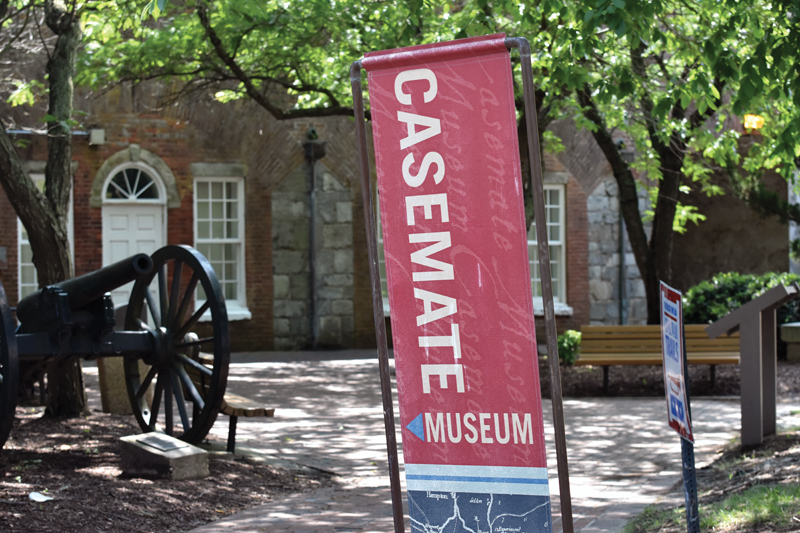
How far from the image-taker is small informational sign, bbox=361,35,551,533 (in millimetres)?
3002

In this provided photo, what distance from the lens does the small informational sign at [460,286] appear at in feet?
9.85

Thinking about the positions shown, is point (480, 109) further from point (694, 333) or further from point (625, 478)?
point (694, 333)

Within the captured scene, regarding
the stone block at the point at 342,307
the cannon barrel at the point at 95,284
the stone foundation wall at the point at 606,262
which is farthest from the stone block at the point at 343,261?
the cannon barrel at the point at 95,284

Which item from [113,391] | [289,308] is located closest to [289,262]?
[289,308]

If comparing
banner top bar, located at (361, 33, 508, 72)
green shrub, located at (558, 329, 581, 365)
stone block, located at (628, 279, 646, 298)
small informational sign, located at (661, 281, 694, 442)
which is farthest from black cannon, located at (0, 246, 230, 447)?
stone block, located at (628, 279, 646, 298)

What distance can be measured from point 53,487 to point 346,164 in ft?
36.9

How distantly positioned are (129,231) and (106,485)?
33.6 ft

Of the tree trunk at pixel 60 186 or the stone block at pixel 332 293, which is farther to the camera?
the stone block at pixel 332 293

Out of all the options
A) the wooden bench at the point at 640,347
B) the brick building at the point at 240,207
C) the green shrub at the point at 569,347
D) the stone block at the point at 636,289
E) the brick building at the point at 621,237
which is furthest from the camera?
the stone block at the point at 636,289

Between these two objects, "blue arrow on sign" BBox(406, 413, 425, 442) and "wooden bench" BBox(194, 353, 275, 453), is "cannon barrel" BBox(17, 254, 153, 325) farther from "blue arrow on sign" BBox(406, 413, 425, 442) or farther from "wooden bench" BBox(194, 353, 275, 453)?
"blue arrow on sign" BBox(406, 413, 425, 442)

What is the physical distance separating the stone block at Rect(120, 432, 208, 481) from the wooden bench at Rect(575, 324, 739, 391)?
5782 mm

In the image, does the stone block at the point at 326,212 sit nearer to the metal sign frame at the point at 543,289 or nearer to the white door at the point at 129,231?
the white door at the point at 129,231

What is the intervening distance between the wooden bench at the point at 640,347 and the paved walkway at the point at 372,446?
50 centimetres

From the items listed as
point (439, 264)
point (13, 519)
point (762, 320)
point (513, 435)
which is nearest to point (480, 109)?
point (439, 264)
